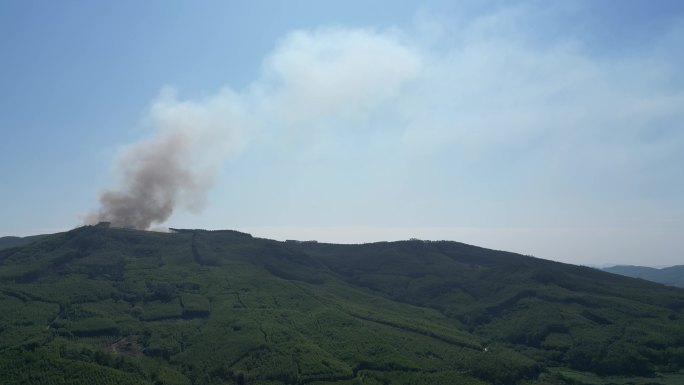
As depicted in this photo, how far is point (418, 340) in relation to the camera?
160m

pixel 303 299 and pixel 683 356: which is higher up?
pixel 303 299

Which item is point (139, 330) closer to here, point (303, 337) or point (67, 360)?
point (67, 360)

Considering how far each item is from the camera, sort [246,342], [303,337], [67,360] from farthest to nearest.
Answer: [303,337], [246,342], [67,360]

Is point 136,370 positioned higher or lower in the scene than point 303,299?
lower

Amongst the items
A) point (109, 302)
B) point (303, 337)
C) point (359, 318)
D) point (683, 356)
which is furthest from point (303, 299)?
point (683, 356)

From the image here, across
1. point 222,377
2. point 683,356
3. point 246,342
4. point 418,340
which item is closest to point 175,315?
point 246,342

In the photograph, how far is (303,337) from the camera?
154m

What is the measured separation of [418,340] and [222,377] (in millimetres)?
65675

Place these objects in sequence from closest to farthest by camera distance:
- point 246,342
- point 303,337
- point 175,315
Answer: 1. point 246,342
2. point 303,337
3. point 175,315

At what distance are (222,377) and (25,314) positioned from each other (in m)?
76.9

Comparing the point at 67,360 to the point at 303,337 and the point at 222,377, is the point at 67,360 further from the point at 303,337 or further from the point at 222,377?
the point at 303,337

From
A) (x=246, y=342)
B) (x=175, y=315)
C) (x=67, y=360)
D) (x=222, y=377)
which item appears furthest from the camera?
(x=175, y=315)

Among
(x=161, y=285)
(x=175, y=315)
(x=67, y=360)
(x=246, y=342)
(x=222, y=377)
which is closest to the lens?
(x=67, y=360)

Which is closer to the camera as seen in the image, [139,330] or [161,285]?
[139,330]
